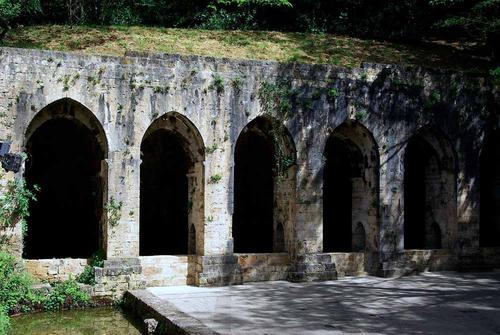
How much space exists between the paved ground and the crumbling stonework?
93 centimetres

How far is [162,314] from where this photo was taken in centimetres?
1109

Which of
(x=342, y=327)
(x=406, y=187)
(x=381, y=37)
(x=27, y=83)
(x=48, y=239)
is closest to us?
(x=342, y=327)

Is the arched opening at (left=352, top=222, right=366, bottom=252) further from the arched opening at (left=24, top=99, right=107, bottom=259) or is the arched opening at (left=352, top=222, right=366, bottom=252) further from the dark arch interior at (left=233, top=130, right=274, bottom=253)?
the arched opening at (left=24, top=99, right=107, bottom=259)

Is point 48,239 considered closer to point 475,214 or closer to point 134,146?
point 134,146

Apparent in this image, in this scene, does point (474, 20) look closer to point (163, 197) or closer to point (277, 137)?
point (277, 137)

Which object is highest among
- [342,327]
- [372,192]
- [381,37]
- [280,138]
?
[381,37]

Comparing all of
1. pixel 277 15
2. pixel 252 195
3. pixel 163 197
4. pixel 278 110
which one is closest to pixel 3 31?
pixel 163 197

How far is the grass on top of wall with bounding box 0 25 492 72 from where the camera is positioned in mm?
19000

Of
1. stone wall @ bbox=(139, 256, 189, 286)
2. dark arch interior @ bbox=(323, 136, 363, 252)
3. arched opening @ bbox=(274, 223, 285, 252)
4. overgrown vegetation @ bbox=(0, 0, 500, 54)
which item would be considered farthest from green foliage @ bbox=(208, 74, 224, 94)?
overgrown vegetation @ bbox=(0, 0, 500, 54)

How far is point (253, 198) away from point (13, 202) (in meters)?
9.26

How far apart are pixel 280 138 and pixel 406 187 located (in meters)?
6.98

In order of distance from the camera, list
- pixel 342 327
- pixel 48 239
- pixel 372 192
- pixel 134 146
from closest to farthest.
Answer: pixel 342 327, pixel 134 146, pixel 372 192, pixel 48 239

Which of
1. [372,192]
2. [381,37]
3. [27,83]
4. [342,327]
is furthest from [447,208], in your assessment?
[27,83]

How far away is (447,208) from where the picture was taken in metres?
18.4
